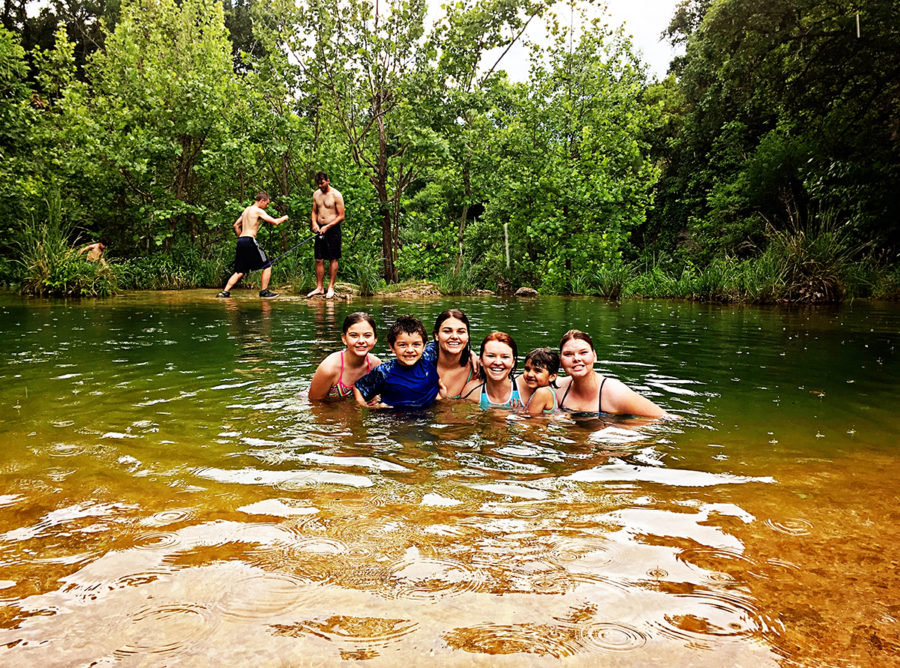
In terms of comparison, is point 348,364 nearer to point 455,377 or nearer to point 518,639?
point 455,377

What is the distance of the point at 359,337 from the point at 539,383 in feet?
4.89

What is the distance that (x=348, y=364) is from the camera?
17.0 feet

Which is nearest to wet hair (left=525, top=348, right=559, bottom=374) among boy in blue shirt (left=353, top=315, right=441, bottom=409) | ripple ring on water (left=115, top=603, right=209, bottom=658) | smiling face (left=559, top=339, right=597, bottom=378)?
smiling face (left=559, top=339, right=597, bottom=378)

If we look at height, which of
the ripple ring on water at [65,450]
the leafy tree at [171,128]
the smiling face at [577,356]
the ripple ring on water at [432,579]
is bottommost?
the ripple ring on water at [432,579]

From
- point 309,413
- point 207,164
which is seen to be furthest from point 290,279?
point 309,413

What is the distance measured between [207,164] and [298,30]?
439 centimetres

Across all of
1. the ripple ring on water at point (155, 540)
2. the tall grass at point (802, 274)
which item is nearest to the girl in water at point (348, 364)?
the ripple ring on water at point (155, 540)

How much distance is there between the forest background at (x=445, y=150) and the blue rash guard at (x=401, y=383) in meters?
11.0

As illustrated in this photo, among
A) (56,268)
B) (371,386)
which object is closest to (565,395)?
(371,386)

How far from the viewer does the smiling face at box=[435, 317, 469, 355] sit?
4941mm

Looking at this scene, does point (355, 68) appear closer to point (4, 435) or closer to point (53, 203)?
point (53, 203)

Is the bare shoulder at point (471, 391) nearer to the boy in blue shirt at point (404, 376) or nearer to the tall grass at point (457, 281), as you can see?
the boy in blue shirt at point (404, 376)

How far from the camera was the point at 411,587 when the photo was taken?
1956 mm

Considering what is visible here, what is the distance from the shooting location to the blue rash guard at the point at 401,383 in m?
4.93
